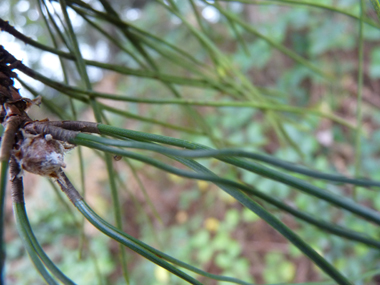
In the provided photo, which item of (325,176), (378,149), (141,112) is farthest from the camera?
(141,112)

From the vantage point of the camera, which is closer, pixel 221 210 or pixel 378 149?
pixel 378 149

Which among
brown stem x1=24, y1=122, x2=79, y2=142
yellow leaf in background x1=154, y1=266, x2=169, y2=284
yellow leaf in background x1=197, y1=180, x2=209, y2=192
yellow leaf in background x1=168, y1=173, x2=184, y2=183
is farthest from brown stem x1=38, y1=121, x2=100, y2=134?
yellow leaf in background x1=168, y1=173, x2=184, y2=183

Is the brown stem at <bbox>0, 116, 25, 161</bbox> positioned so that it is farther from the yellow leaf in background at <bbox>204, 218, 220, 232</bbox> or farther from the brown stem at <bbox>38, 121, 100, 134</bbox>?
the yellow leaf in background at <bbox>204, 218, 220, 232</bbox>

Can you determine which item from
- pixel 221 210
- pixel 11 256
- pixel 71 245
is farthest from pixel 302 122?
pixel 11 256

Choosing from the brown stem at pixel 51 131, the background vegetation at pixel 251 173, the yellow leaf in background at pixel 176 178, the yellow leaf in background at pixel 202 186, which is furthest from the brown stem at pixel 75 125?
the yellow leaf in background at pixel 176 178

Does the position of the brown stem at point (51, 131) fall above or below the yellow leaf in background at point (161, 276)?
below

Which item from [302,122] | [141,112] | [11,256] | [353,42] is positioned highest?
[353,42]

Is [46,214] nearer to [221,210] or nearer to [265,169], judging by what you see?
[221,210]

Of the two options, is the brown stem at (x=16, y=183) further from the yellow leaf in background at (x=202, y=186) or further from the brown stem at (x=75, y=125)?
the yellow leaf in background at (x=202, y=186)

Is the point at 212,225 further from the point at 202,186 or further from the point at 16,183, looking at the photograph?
the point at 16,183

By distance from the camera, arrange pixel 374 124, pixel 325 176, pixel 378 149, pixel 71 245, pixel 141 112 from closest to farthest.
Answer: pixel 325 176
pixel 378 149
pixel 374 124
pixel 71 245
pixel 141 112

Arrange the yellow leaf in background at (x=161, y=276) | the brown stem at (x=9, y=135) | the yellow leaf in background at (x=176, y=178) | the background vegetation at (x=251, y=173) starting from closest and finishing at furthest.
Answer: the brown stem at (x=9, y=135) < the background vegetation at (x=251, y=173) < the yellow leaf in background at (x=161, y=276) < the yellow leaf in background at (x=176, y=178)
